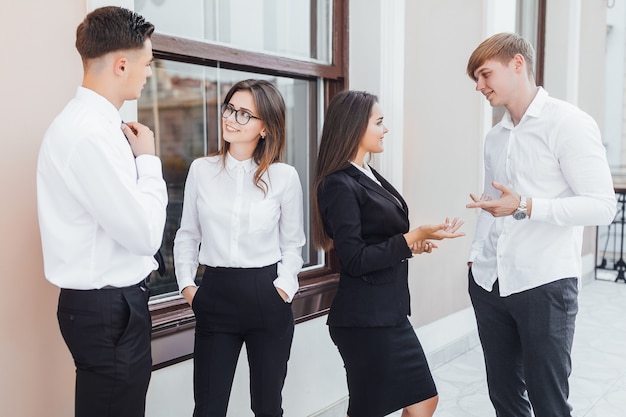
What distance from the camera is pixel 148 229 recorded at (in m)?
1.38

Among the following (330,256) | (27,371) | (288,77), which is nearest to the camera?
(27,371)

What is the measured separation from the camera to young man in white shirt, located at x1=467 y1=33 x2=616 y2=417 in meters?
1.83

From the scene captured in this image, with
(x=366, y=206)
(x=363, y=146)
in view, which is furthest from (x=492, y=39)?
(x=366, y=206)

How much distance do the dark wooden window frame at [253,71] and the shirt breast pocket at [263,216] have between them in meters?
0.58

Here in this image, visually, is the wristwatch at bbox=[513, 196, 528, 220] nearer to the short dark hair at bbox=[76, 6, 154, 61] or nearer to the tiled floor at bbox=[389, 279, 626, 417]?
the short dark hair at bbox=[76, 6, 154, 61]

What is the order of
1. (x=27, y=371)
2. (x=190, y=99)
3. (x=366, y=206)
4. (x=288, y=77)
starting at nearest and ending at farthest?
1. (x=27, y=371)
2. (x=366, y=206)
3. (x=190, y=99)
4. (x=288, y=77)

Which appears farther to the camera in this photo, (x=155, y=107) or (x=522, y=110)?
(x=155, y=107)

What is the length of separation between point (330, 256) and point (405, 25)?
1348 mm

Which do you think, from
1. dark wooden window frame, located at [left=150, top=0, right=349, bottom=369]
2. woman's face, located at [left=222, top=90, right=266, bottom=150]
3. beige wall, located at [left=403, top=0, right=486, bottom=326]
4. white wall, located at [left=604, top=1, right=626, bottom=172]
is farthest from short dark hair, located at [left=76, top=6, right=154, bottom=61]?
white wall, located at [left=604, top=1, right=626, bottom=172]

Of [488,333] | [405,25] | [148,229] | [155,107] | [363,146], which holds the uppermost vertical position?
[405,25]

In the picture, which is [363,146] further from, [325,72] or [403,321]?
[325,72]

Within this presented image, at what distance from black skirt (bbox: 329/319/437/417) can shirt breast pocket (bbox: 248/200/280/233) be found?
0.43m

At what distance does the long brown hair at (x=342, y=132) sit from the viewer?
2.00 metres

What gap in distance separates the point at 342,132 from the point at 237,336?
0.78 m
